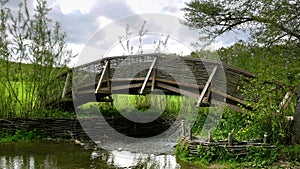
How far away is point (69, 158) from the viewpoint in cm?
829

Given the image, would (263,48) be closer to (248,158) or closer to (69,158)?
(248,158)

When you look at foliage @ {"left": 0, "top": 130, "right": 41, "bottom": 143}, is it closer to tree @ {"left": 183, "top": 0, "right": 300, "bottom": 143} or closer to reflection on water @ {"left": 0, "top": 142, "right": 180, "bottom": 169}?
reflection on water @ {"left": 0, "top": 142, "right": 180, "bottom": 169}

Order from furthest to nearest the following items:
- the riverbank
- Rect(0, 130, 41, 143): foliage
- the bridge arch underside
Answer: Rect(0, 130, 41, 143): foliage < the bridge arch underside < the riverbank

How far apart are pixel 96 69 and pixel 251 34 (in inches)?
213

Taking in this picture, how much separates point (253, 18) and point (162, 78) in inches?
162

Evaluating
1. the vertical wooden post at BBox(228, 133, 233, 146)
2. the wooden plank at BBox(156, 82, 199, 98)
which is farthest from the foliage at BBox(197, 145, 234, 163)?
the wooden plank at BBox(156, 82, 199, 98)

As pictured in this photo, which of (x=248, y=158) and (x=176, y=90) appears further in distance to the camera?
(x=176, y=90)

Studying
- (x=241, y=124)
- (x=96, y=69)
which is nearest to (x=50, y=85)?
(x=96, y=69)

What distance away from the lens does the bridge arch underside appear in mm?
9438

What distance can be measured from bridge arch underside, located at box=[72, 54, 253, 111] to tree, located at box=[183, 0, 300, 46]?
267cm

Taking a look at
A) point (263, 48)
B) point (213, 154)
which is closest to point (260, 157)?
point (213, 154)

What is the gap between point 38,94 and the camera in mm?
11469

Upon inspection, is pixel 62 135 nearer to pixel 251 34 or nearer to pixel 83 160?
pixel 83 160

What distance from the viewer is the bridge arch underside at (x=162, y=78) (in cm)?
944
